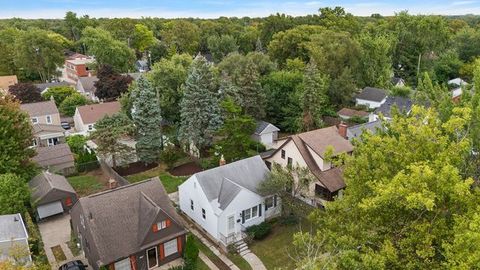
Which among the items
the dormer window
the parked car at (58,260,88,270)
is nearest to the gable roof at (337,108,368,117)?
the dormer window

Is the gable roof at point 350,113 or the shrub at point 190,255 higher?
the gable roof at point 350,113

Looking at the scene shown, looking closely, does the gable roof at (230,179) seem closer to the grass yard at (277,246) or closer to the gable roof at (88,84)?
the grass yard at (277,246)

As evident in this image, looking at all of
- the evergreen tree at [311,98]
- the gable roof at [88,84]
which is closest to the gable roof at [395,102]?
the evergreen tree at [311,98]

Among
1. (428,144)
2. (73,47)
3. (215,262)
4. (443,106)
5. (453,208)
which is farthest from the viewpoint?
(73,47)

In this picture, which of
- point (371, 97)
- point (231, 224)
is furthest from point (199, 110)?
point (371, 97)

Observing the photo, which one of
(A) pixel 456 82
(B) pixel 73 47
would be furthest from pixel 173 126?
(B) pixel 73 47

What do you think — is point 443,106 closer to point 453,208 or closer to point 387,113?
point 453,208
